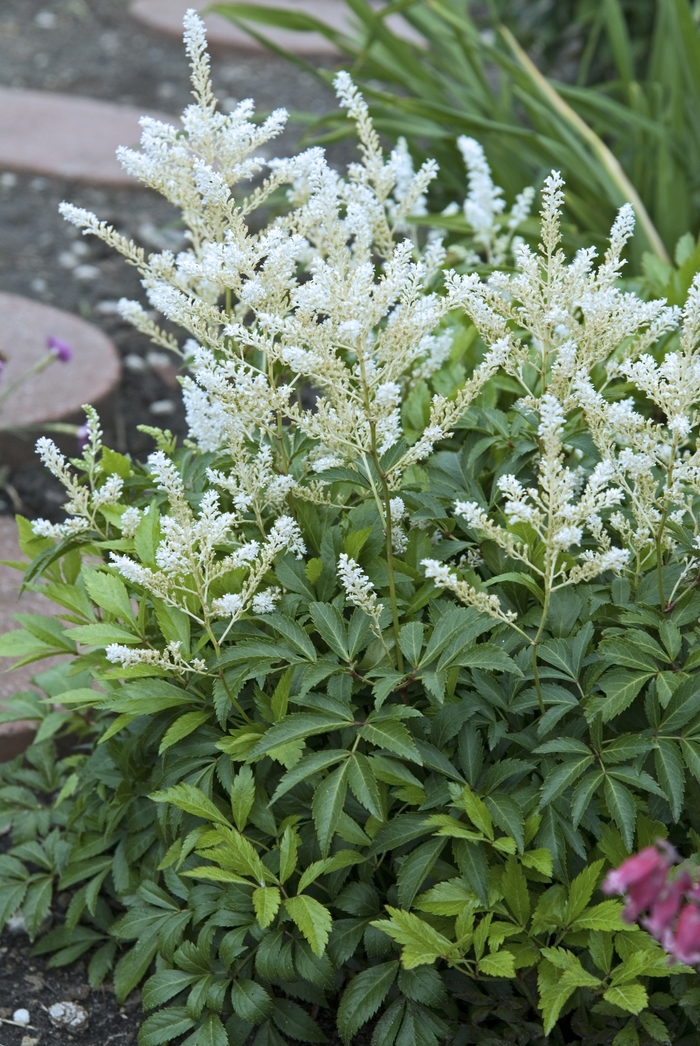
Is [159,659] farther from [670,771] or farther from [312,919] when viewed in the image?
[670,771]

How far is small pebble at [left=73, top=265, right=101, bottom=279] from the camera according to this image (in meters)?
4.23

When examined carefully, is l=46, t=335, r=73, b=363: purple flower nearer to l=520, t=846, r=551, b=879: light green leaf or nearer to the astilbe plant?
the astilbe plant

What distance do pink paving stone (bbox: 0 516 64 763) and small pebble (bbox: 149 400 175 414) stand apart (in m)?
0.65

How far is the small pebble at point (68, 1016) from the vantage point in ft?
6.23

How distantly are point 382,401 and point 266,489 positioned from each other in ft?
1.23

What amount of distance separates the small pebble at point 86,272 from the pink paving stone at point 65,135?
48cm

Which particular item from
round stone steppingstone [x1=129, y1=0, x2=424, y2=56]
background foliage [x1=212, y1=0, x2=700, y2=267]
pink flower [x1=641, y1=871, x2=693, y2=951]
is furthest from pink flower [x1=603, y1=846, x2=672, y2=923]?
round stone steppingstone [x1=129, y1=0, x2=424, y2=56]

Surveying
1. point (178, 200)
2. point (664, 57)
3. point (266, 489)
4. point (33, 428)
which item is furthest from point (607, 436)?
point (664, 57)

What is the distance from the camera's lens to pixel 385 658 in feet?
5.41

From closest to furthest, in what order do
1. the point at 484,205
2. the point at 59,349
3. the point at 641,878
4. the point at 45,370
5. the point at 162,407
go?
the point at 641,878, the point at 484,205, the point at 59,349, the point at 45,370, the point at 162,407

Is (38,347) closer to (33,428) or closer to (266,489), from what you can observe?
(33,428)

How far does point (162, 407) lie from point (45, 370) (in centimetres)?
36

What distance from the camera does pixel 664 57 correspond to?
4.02 metres

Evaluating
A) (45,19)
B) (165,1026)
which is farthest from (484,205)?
(45,19)
